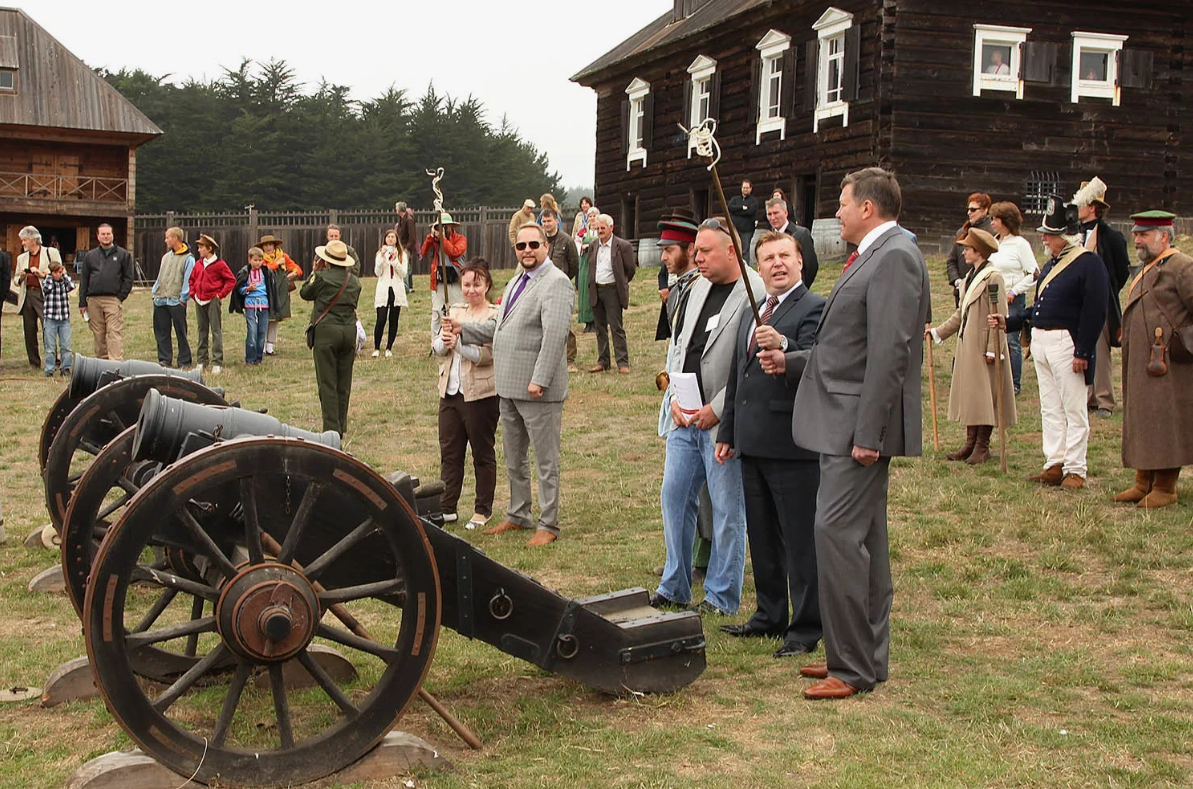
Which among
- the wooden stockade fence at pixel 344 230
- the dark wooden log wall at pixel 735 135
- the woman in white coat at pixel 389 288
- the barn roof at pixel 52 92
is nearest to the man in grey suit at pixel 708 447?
the woman in white coat at pixel 389 288

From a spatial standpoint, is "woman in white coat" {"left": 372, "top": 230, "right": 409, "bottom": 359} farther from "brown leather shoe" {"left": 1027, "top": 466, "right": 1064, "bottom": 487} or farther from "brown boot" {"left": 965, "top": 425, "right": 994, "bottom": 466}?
"brown leather shoe" {"left": 1027, "top": 466, "right": 1064, "bottom": 487}

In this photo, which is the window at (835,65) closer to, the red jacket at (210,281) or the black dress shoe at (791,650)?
the red jacket at (210,281)

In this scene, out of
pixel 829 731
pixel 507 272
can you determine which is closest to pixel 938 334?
pixel 829 731

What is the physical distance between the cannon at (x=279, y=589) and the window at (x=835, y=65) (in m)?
22.7

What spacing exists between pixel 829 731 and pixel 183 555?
265 cm

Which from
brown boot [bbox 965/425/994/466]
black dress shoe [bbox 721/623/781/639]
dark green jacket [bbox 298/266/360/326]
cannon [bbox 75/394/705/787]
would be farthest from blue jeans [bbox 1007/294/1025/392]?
cannon [bbox 75/394/705/787]

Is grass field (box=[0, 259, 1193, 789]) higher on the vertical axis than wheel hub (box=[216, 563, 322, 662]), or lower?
lower

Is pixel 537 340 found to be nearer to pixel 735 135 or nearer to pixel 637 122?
pixel 735 135

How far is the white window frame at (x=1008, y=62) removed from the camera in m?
25.3

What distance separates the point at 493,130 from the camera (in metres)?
66.6

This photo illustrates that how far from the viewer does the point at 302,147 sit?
6044 cm

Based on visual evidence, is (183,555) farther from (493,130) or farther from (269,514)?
(493,130)

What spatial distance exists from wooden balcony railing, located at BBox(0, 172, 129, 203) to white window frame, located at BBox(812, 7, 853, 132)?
22.3 m

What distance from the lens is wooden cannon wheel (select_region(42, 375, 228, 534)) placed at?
670 cm
